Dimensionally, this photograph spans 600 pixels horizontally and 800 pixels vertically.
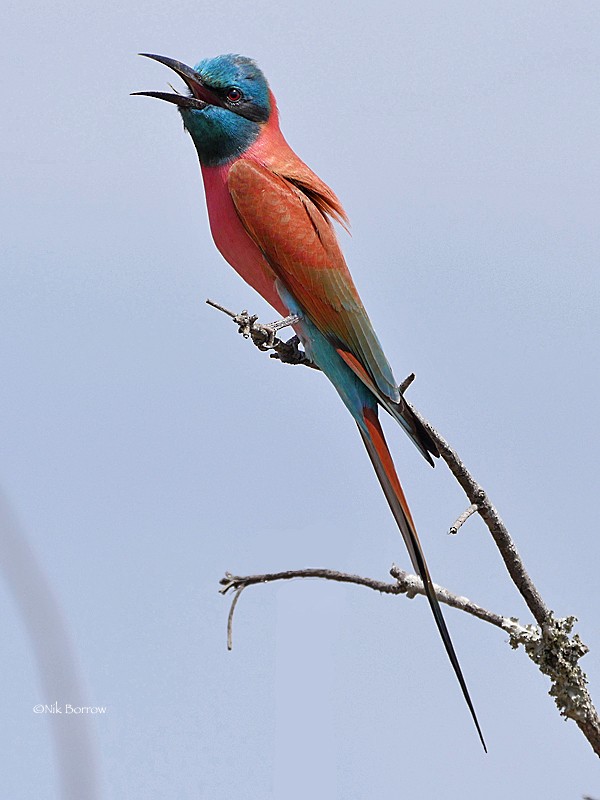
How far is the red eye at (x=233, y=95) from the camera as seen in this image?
3.14 meters

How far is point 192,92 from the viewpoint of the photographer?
3139 millimetres

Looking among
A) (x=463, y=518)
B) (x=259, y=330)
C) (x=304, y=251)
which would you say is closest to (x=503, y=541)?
(x=463, y=518)

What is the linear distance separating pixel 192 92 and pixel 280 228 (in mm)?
593

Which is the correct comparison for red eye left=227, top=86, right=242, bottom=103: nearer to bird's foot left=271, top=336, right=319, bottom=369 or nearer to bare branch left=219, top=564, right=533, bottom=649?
bird's foot left=271, top=336, right=319, bottom=369

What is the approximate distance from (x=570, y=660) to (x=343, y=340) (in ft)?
3.96

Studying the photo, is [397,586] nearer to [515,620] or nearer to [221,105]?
[515,620]

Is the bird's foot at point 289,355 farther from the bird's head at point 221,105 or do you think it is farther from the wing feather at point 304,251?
the bird's head at point 221,105

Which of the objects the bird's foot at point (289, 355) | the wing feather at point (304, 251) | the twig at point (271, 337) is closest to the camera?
the twig at point (271, 337)

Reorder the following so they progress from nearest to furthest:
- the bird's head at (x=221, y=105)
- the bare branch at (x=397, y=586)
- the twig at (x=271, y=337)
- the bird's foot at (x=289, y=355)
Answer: the bare branch at (x=397, y=586) < the twig at (x=271, y=337) < the bird's foot at (x=289, y=355) < the bird's head at (x=221, y=105)

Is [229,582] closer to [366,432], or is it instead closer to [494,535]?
[494,535]

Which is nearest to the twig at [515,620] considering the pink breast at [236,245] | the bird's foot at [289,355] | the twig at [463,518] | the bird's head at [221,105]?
the twig at [463,518]

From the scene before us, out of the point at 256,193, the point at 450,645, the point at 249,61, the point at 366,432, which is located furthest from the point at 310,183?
the point at 450,645

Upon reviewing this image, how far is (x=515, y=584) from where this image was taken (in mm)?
1722

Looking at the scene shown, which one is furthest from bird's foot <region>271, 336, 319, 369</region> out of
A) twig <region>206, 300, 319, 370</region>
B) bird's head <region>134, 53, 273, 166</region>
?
bird's head <region>134, 53, 273, 166</region>
